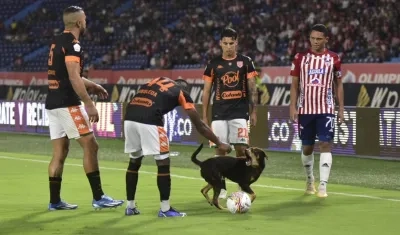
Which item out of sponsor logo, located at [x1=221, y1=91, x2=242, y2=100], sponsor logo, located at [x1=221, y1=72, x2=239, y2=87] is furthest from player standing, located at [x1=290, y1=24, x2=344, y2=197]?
sponsor logo, located at [x1=221, y1=72, x2=239, y2=87]

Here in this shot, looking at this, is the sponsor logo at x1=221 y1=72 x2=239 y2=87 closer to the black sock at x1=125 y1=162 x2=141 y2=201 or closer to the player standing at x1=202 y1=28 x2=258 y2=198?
the player standing at x1=202 y1=28 x2=258 y2=198

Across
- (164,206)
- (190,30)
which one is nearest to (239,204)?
(164,206)

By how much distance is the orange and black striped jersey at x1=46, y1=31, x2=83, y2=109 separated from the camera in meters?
10.7

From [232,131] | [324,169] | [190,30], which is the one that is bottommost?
[324,169]

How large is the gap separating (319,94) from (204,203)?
2162 mm

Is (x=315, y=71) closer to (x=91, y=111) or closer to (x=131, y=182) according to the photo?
(x=131, y=182)

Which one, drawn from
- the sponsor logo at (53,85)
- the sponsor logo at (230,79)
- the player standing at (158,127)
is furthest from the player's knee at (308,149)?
the sponsor logo at (53,85)

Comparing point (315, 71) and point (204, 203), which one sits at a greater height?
point (315, 71)

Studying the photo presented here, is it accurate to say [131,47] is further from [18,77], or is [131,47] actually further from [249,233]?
[249,233]

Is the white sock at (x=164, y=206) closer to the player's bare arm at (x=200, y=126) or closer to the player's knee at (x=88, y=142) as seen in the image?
the player's bare arm at (x=200, y=126)

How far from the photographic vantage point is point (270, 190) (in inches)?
535

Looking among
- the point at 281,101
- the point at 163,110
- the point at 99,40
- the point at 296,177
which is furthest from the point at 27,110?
the point at 163,110

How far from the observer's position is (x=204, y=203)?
11820mm

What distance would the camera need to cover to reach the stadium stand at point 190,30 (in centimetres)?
2908
